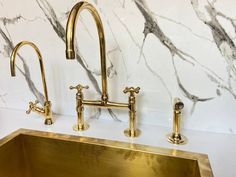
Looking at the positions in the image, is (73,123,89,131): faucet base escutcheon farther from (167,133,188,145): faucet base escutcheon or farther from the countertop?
(167,133,188,145): faucet base escutcheon

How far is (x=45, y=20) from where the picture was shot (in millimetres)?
940

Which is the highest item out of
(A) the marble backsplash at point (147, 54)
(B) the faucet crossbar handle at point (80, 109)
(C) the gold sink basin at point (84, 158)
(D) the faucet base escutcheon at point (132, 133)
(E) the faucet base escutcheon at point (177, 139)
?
(A) the marble backsplash at point (147, 54)

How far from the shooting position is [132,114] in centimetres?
84

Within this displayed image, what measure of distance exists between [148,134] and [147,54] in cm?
→ 28

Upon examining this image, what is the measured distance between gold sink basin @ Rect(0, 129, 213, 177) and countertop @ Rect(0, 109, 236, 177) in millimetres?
52

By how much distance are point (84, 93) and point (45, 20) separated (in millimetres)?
317

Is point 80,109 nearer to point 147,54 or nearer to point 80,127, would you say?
point 80,127

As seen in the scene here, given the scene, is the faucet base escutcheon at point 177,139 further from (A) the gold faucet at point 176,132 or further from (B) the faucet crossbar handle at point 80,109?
(B) the faucet crossbar handle at point 80,109

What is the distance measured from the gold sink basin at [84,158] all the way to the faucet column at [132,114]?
8 centimetres

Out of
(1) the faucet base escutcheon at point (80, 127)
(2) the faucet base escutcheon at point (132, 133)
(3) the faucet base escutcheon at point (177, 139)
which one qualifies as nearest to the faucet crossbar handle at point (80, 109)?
(1) the faucet base escutcheon at point (80, 127)

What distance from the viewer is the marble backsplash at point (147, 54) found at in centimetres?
79

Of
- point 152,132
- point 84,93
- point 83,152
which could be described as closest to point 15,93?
point 84,93

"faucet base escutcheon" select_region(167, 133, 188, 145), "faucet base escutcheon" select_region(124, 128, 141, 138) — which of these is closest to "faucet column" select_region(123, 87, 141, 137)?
"faucet base escutcheon" select_region(124, 128, 141, 138)

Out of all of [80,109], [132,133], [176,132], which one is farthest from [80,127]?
[176,132]
